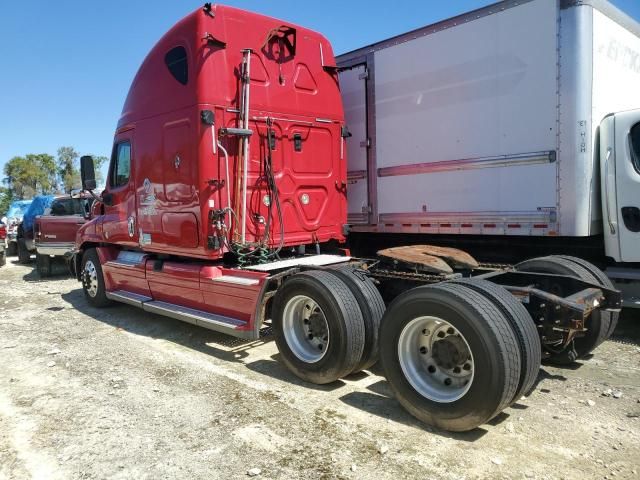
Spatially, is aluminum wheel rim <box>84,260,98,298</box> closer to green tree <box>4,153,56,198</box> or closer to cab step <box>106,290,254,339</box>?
cab step <box>106,290,254,339</box>

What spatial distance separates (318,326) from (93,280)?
16.6 ft

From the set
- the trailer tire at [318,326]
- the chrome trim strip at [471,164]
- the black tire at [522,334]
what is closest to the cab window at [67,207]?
the chrome trim strip at [471,164]

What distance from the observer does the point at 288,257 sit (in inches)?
265

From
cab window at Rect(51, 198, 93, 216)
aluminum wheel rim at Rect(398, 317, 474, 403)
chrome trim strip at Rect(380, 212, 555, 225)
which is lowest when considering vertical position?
aluminum wheel rim at Rect(398, 317, 474, 403)

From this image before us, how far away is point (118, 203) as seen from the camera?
755 cm

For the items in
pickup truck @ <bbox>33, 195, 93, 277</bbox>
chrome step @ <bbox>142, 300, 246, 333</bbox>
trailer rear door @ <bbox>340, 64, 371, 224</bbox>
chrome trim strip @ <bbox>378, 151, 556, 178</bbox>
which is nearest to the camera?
chrome step @ <bbox>142, 300, 246, 333</bbox>

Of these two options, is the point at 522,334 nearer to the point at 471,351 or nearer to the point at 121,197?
the point at 471,351

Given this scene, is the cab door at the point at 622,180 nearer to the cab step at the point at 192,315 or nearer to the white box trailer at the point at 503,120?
the white box trailer at the point at 503,120

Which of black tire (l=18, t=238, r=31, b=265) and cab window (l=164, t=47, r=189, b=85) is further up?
cab window (l=164, t=47, r=189, b=85)

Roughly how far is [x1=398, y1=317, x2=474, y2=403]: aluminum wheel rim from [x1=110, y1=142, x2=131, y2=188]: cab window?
4955 mm

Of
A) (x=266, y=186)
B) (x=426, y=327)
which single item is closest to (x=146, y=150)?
(x=266, y=186)

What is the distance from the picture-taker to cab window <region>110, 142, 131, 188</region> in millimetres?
7227

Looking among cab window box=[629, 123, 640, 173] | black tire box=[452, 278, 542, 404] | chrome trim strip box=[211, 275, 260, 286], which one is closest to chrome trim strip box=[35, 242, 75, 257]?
chrome trim strip box=[211, 275, 260, 286]

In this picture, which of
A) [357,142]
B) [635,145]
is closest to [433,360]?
[635,145]
